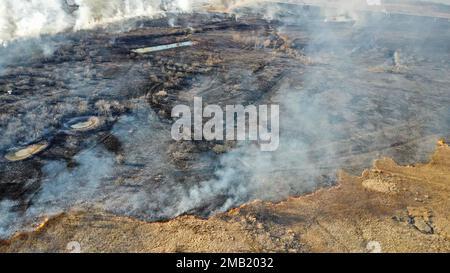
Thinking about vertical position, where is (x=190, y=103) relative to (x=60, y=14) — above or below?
below

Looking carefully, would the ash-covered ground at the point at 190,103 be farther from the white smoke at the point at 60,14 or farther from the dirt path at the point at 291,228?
the white smoke at the point at 60,14

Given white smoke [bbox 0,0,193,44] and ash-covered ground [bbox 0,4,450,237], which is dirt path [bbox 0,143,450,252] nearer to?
ash-covered ground [bbox 0,4,450,237]

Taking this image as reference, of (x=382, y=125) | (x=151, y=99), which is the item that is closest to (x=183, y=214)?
(x=151, y=99)

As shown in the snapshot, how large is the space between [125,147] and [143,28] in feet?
59.7

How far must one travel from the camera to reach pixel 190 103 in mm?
17891

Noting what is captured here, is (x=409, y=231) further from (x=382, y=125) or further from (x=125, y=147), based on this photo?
(x=125, y=147)

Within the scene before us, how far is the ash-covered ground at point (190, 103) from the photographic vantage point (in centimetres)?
1184

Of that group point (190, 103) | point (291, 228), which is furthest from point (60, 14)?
point (291, 228)

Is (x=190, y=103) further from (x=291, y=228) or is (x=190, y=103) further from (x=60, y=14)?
(x=60, y=14)

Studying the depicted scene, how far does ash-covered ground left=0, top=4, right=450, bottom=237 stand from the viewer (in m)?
11.8

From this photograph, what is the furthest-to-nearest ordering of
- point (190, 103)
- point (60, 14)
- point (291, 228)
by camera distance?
point (60, 14), point (190, 103), point (291, 228)

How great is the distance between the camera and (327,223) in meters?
10.6

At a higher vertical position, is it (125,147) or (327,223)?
(125,147)

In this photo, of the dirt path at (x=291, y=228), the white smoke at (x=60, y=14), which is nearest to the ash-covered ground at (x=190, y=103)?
the dirt path at (x=291, y=228)
